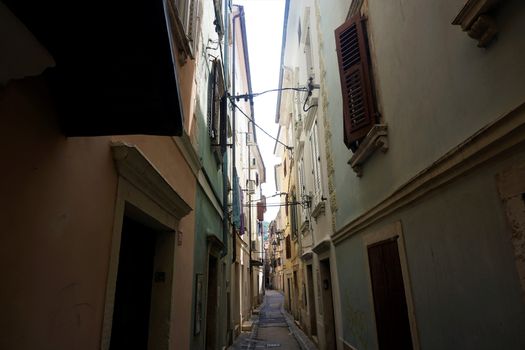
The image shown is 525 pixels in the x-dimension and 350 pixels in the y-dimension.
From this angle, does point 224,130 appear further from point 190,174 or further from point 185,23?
point 185,23

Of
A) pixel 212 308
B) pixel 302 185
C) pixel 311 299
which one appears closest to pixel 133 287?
pixel 212 308

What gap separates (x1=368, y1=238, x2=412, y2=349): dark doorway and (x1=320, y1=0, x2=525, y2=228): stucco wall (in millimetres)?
693

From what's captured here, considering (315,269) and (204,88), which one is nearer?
(204,88)

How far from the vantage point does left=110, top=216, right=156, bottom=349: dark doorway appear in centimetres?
396

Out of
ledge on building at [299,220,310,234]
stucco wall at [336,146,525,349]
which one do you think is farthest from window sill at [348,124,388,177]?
ledge on building at [299,220,310,234]

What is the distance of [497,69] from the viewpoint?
2.14m

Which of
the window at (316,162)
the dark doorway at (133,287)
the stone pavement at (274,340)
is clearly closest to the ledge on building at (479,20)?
the dark doorway at (133,287)

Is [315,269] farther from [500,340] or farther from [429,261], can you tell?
[500,340]

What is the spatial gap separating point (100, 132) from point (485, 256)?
2.41 metres

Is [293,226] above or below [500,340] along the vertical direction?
above

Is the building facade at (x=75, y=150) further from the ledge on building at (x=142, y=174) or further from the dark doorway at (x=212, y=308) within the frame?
the dark doorway at (x=212, y=308)

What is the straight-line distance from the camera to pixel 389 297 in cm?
431

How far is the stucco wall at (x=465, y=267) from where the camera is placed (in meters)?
2.13

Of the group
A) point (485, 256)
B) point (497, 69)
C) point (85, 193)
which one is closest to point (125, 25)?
point (85, 193)
